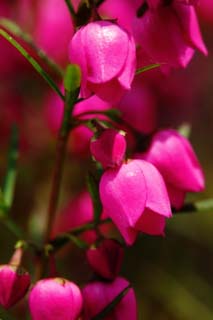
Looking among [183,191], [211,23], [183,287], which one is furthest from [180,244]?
[183,191]

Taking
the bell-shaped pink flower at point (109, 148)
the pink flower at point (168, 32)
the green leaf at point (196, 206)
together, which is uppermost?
the pink flower at point (168, 32)

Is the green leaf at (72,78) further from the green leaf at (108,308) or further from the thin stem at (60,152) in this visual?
the green leaf at (108,308)

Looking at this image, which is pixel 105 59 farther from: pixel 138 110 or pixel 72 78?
pixel 138 110

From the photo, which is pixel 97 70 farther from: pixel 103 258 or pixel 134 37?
pixel 103 258

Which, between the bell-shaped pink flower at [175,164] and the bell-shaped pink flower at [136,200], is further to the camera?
the bell-shaped pink flower at [175,164]

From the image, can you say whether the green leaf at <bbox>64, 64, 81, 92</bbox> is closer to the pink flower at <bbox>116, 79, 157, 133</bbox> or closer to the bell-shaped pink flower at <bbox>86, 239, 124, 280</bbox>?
the bell-shaped pink flower at <bbox>86, 239, 124, 280</bbox>

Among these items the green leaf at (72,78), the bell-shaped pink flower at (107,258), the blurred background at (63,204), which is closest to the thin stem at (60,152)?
the green leaf at (72,78)
